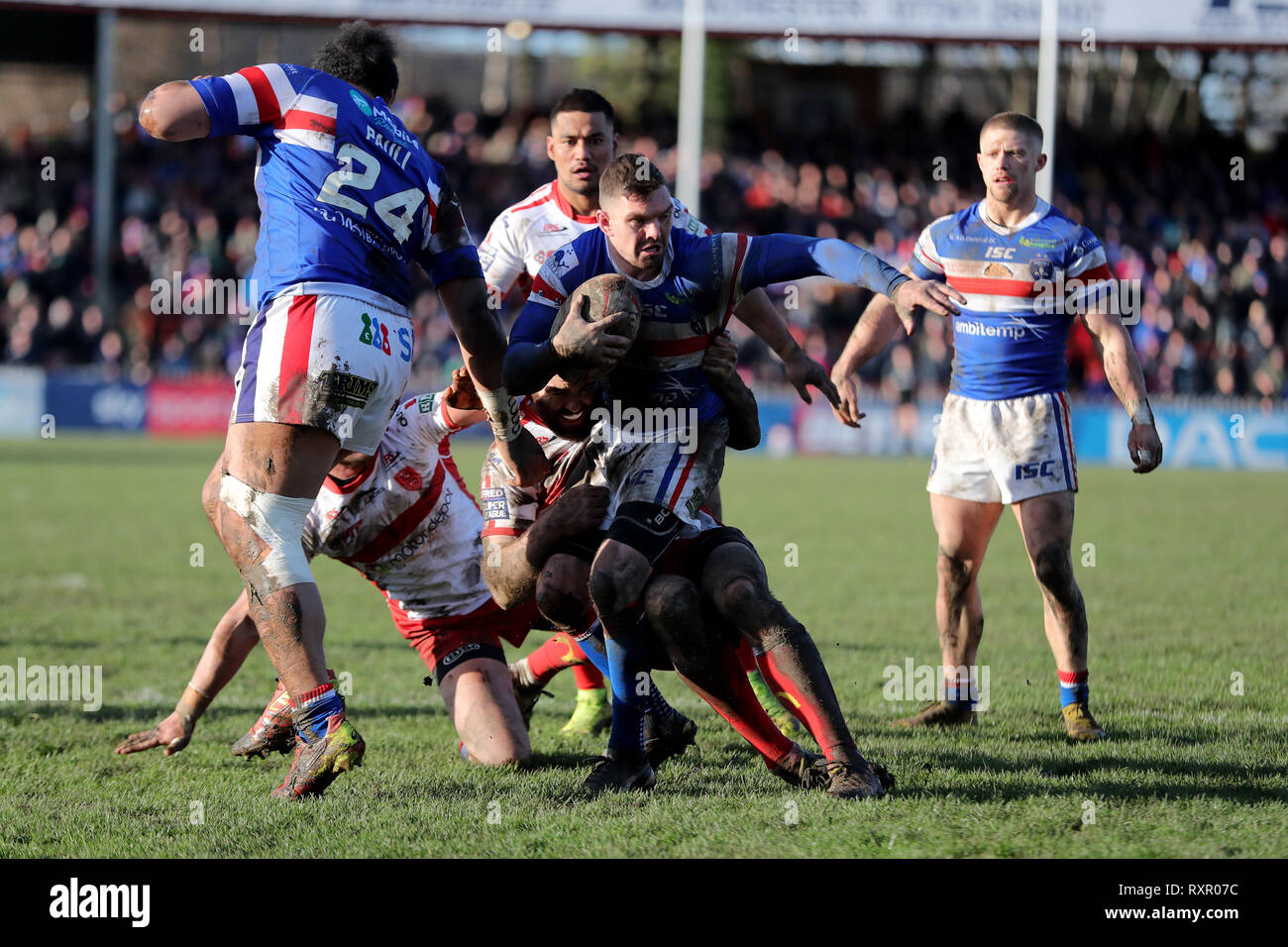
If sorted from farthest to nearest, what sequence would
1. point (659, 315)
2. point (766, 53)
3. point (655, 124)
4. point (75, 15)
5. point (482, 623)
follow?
point (766, 53)
point (655, 124)
point (75, 15)
point (482, 623)
point (659, 315)

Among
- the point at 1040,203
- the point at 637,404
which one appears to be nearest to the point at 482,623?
the point at 637,404

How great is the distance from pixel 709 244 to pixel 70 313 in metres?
25.4

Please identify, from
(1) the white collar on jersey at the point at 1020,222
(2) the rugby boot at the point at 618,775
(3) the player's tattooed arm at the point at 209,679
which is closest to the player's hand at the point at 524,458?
(2) the rugby boot at the point at 618,775

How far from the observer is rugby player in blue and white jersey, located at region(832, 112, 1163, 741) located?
5832 millimetres

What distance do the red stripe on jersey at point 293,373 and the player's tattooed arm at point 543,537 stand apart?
928 mm

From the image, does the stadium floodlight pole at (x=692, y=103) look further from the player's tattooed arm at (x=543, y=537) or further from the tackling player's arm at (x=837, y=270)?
the tackling player's arm at (x=837, y=270)

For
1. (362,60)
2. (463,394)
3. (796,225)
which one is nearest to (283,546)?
(463,394)

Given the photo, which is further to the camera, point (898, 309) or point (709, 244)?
point (709, 244)

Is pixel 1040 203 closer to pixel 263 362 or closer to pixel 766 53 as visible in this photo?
pixel 263 362

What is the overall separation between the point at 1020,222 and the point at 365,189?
9.46ft

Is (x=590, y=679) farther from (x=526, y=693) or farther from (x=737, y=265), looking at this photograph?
(x=737, y=265)

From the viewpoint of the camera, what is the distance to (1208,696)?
631cm

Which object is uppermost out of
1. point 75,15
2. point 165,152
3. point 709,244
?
point 75,15

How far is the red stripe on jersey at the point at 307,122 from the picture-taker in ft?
14.9
